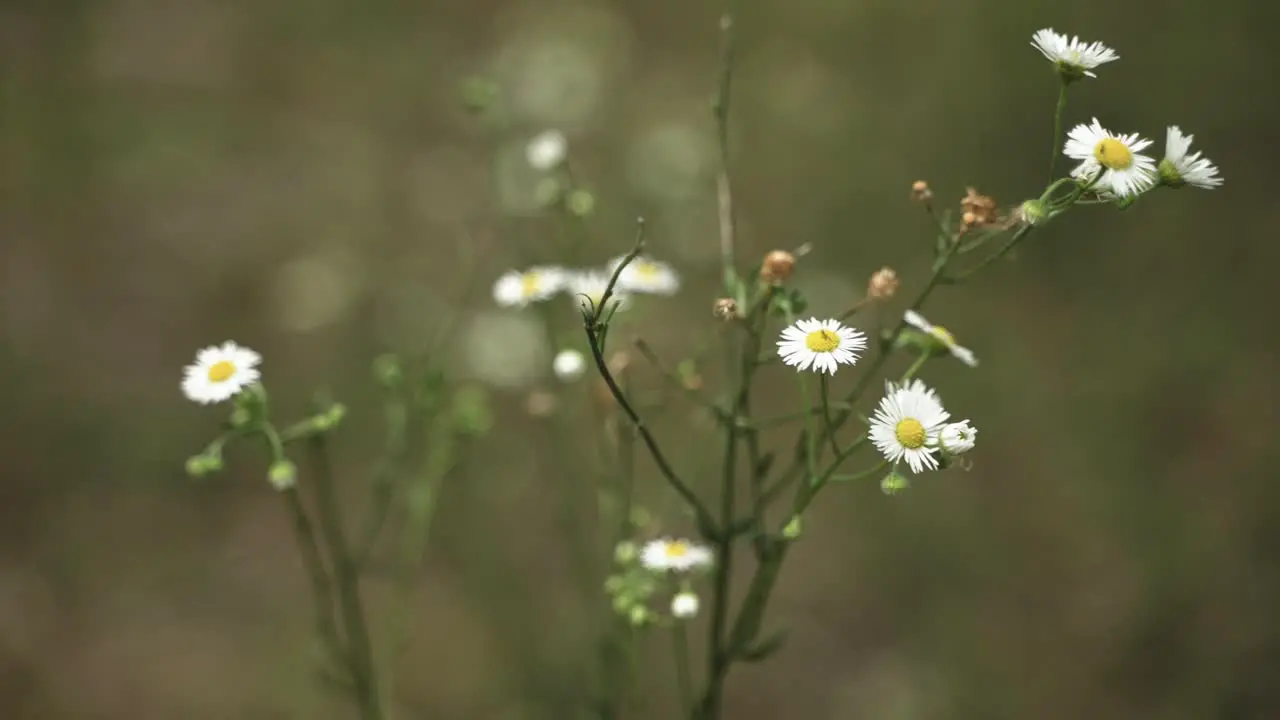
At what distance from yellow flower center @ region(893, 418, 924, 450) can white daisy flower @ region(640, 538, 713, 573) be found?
0.75 ft

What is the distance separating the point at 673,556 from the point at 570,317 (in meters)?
0.74

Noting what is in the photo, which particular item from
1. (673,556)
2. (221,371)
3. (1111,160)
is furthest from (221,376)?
(1111,160)

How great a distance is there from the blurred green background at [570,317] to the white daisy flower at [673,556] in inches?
13.6

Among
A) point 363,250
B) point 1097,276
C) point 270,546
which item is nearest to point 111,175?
point 363,250

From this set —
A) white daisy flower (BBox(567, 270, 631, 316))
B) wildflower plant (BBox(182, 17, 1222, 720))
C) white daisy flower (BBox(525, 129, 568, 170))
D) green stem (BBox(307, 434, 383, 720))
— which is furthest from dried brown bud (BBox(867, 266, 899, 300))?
green stem (BBox(307, 434, 383, 720))

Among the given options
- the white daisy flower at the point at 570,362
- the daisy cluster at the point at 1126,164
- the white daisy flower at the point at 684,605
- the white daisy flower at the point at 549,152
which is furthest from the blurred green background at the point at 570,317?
the daisy cluster at the point at 1126,164

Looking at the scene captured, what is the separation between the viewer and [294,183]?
7.43ft

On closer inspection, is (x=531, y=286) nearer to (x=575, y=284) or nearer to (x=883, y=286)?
(x=575, y=284)

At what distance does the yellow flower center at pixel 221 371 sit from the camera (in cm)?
75

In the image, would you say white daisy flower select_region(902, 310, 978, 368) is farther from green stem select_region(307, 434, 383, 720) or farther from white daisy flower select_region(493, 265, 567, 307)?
green stem select_region(307, 434, 383, 720)

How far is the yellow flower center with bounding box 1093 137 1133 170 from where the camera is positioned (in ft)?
2.00

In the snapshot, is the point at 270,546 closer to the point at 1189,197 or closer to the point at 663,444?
the point at 663,444

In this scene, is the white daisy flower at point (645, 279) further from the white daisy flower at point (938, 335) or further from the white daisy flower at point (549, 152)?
the white daisy flower at point (938, 335)

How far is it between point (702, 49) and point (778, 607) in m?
1.54
